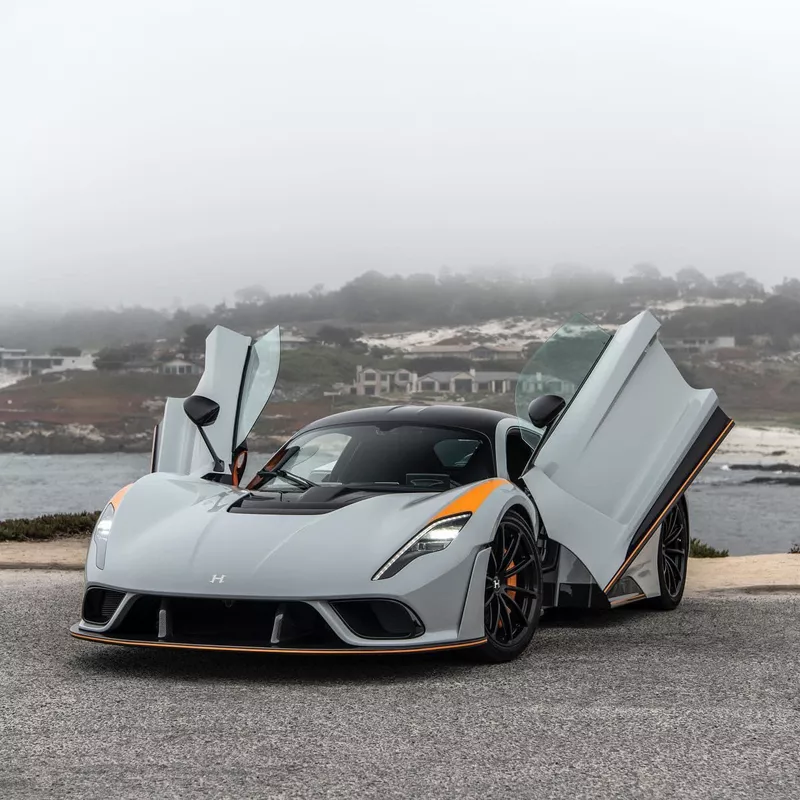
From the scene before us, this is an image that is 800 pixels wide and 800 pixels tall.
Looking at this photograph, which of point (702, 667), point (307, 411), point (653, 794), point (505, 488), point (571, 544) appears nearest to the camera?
point (653, 794)

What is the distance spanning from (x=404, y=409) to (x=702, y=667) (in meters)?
2.48

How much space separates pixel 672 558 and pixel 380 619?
139 inches

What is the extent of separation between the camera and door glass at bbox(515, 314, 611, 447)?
7168 millimetres

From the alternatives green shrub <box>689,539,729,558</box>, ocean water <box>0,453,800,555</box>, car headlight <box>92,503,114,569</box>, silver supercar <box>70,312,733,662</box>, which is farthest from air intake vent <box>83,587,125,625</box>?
ocean water <box>0,453,800,555</box>

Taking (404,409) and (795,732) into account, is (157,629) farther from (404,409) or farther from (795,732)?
(795,732)

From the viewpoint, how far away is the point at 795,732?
14.1ft

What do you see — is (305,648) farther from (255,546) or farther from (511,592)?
(511,592)

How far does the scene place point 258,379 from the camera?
7441 mm

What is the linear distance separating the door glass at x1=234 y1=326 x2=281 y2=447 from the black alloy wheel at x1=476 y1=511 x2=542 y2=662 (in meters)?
2.01

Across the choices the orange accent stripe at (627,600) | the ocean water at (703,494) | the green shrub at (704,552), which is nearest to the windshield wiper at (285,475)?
the orange accent stripe at (627,600)

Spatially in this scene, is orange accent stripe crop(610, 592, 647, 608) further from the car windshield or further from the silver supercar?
the car windshield

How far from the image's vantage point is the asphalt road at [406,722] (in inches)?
142

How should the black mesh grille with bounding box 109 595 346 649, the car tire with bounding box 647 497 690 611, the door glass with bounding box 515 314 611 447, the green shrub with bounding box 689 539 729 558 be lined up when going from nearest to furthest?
the black mesh grille with bounding box 109 595 346 649
the door glass with bounding box 515 314 611 447
the car tire with bounding box 647 497 690 611
the green shrub with bounding box 689 539 729 558

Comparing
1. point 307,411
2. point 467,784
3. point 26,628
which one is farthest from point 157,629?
point 307,411
